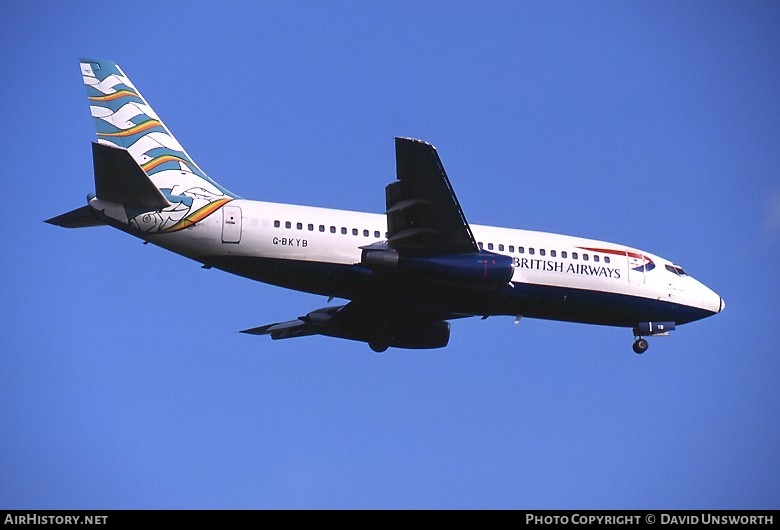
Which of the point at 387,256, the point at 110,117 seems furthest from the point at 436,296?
the point at 110,117

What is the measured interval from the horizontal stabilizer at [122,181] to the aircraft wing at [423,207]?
24.5 feet

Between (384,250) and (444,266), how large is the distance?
6.57 feet

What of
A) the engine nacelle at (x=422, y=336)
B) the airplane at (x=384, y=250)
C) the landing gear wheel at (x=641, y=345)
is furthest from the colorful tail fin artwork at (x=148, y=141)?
the landing gear wheel at (x=641, y=345)

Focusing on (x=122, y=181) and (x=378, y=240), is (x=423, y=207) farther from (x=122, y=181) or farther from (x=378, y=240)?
(x=122, y=181)

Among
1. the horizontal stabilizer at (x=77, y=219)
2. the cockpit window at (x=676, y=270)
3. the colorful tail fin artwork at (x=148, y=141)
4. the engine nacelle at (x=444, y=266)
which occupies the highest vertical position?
the colorful tail fin artwork at (x=148, y=141)

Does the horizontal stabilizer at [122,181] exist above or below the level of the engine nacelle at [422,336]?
above

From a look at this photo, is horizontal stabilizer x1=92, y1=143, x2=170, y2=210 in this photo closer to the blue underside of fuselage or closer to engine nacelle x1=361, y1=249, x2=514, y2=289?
the blue underside of fuselage

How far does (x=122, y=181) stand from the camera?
36562mm

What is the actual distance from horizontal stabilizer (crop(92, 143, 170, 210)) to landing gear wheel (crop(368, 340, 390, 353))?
9955 mm

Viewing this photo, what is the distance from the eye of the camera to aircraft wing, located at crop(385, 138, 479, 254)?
35625 mm

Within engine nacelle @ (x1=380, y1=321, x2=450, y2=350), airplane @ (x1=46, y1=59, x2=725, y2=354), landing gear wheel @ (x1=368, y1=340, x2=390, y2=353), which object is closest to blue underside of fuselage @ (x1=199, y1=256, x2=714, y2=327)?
airplane @ (x1=46, y1=59, x2=725, y2=354)

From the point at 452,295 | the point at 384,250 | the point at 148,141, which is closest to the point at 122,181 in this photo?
the point at 148,141

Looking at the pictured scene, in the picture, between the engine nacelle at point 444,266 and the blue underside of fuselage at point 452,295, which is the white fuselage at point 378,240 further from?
the engine nacelle at point 444,266

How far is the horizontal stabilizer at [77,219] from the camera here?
37625mm
